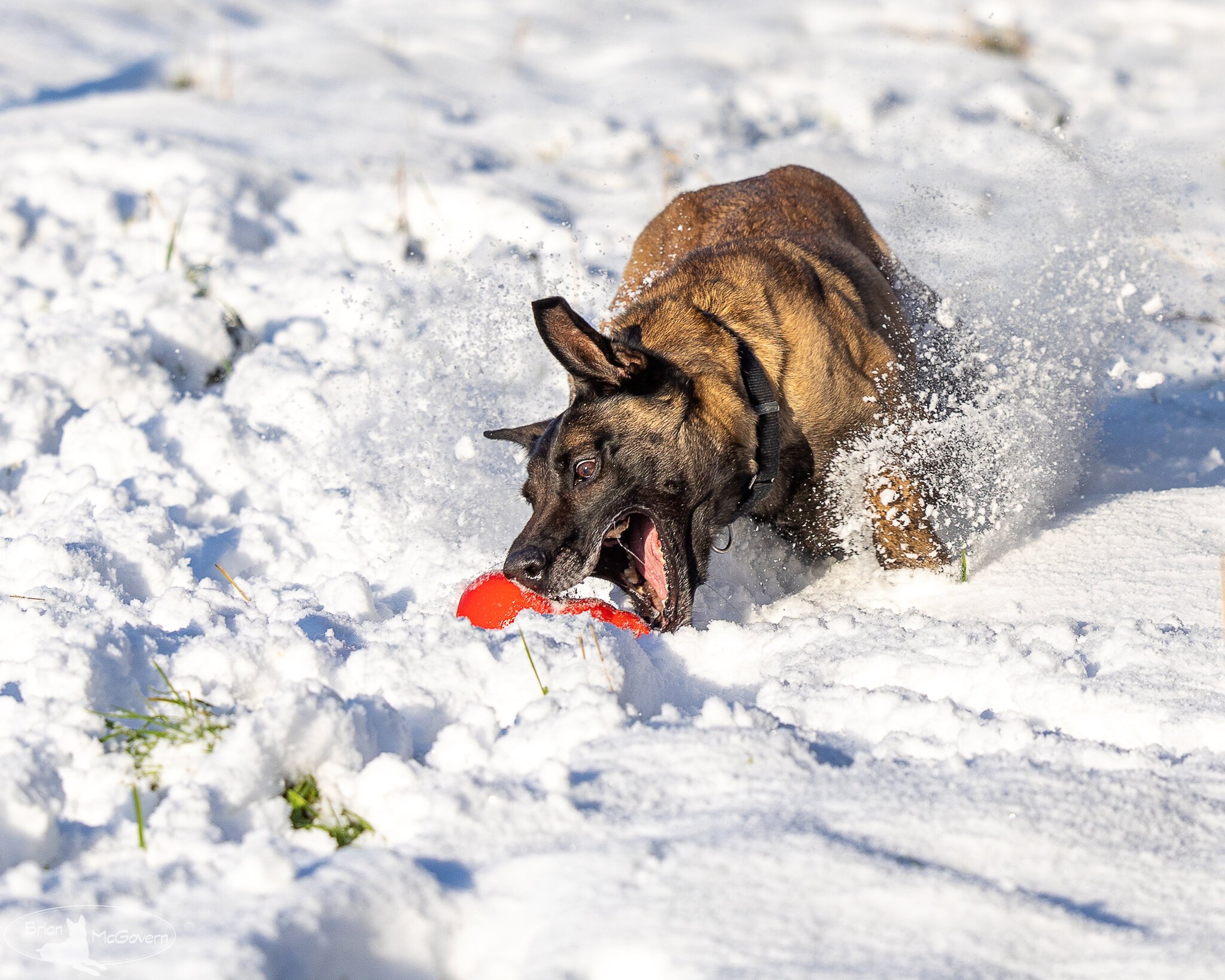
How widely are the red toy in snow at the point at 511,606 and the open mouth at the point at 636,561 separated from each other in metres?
0.32

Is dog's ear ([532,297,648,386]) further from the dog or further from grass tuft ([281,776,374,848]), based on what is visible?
grass tuft ([281,776,374,848])

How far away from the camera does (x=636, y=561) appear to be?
3.74 m

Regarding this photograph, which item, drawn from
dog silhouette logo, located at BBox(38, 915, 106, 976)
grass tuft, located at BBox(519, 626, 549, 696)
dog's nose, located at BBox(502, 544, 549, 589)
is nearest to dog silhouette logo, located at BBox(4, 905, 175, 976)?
dog silhouette logo, located at BBox(38, 915, 106, 976)

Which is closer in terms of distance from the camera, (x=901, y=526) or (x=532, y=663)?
(x=532, y=663)

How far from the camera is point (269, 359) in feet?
17.1

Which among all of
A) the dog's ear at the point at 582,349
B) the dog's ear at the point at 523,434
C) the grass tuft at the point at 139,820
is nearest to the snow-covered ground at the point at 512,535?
the grass tuft at the point at 139,820

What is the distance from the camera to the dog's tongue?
12.1ft

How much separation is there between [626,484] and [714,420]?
0.39 m

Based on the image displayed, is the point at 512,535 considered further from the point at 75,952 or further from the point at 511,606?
the point at 75,952

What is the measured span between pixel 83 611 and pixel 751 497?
2.04 meters

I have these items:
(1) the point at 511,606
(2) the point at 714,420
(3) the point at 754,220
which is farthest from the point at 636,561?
(3) the point at 754,220

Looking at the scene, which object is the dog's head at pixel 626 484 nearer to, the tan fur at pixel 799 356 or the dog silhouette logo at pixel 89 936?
the tan fur at pixel 799 356

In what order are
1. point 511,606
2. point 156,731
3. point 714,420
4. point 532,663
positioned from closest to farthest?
point 156,731, point 532,663, point 511,606, point 714,420

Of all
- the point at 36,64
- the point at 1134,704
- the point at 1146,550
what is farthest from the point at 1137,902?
the point at 36,64
